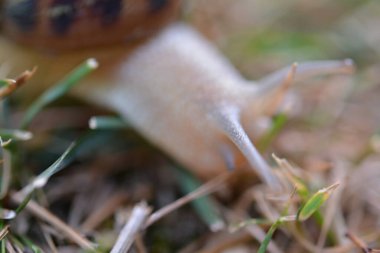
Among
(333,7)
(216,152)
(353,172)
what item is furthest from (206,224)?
(333,7)

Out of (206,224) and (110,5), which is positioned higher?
(110,5)

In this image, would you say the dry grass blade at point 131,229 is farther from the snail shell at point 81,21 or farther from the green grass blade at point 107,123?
the snail shell at point 81,21

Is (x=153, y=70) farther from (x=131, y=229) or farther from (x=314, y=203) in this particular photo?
(x=314, y=203)

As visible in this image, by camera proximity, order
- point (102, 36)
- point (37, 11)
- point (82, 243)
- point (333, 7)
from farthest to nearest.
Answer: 1. point (333, 7)
2. point (102, 36)
3. point (37, 11)
4. point (82, 243)

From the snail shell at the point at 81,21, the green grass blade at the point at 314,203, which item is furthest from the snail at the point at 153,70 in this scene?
the green grass blade at the point at 314,203

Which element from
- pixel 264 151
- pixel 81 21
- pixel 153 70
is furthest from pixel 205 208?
pixel 81 21

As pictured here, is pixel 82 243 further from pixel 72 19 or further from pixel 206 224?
pixel 72 19

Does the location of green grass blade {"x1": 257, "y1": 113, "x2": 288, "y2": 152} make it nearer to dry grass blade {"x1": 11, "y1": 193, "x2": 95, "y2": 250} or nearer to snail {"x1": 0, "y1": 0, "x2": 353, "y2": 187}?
snail {"x1": 0, "y1": 0, "x2": 353, "y2": 187}
